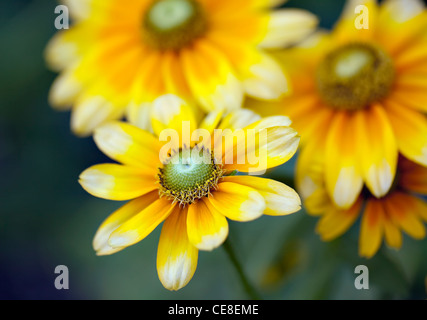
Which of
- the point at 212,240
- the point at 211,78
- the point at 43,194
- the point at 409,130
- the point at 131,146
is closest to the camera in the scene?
the point at 212,240

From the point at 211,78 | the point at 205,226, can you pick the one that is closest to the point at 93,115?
the point at 211,78

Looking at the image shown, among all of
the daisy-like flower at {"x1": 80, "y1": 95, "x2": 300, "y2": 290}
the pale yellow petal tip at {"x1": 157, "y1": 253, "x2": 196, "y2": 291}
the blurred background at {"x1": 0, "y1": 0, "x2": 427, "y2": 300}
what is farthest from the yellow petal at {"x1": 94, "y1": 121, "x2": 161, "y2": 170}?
the blurred background at {"x1": 0, "y1": 0, "x2": 427, "y2": 300}

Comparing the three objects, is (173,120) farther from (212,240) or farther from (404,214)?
(404,214)

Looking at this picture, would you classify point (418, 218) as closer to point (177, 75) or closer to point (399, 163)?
point (399, 163)

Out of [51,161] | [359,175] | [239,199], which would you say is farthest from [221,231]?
[51,161]

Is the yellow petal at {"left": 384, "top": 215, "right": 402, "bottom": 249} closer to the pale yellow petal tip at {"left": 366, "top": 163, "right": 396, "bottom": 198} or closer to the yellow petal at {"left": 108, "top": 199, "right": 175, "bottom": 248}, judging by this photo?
the pale yellow petal tip at {"left": 366, "top": 163, "right": 396, "bottom": 198}
